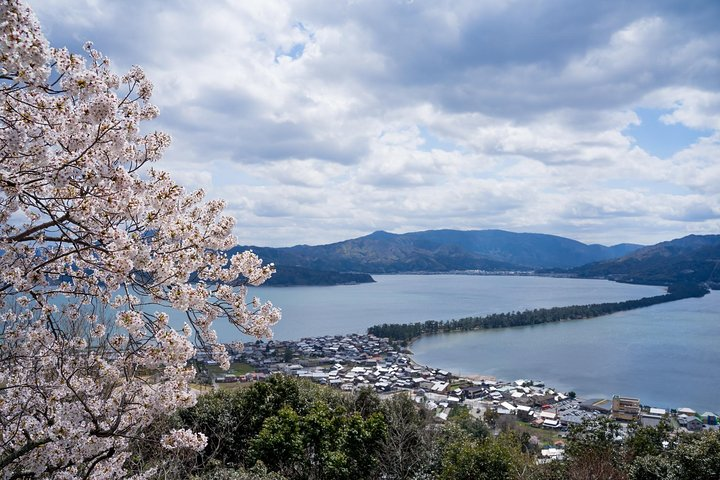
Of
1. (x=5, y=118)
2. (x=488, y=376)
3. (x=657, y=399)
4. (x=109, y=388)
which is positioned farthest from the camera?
(x=488, y=376)

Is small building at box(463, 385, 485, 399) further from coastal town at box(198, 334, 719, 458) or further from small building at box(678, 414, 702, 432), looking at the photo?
small building at box(678, 414, 702, 432)

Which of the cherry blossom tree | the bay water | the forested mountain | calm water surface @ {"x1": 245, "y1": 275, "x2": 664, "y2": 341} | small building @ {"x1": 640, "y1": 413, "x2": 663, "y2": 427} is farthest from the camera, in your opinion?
the forested mountain

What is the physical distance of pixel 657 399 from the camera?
26125 mm

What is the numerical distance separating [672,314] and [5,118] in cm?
7193

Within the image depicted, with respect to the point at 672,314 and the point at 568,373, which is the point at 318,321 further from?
the point at 672,314

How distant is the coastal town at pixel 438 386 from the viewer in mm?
20672

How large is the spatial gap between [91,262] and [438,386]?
26453 millimetres

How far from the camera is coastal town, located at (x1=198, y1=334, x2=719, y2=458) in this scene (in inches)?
814

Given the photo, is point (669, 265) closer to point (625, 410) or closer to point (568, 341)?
point (568, 341)

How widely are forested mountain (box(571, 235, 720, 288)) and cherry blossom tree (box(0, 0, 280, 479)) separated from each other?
114m

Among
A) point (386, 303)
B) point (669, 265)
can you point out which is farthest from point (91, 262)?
point (669, 265)

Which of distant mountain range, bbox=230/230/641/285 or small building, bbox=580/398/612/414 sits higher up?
distant mountain range, bbox=230/230/641/285

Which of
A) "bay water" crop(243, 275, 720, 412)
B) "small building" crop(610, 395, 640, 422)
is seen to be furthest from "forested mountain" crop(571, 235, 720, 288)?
"small building" crop(610, 395, 640, 422)

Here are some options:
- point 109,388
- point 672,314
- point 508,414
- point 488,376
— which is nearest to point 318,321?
point 488,376
